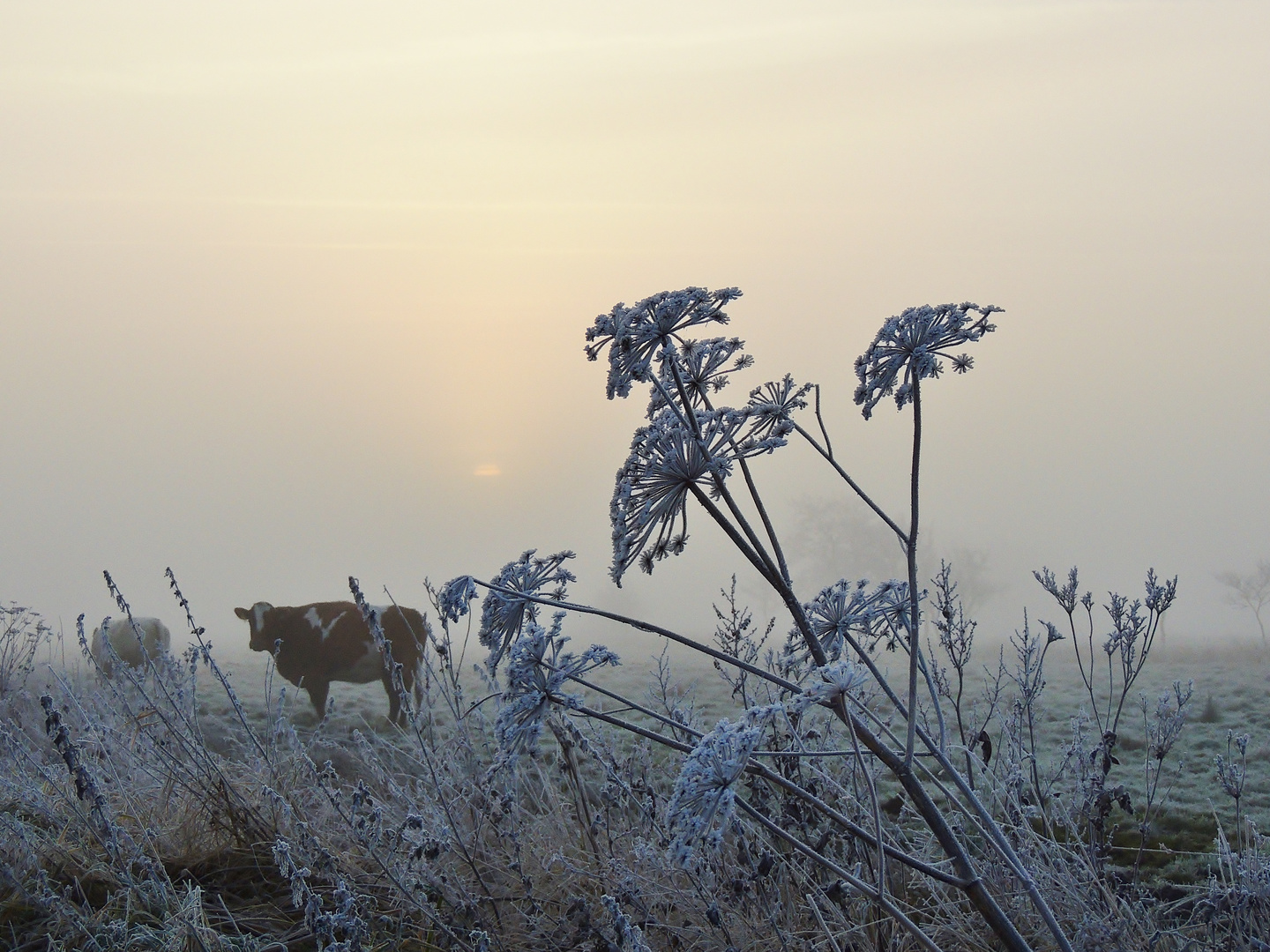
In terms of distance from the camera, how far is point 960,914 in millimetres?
3928

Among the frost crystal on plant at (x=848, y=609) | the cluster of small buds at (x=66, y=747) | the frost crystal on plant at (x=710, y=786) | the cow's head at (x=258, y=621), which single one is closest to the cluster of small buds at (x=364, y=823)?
the cluster of small buds at (x=66, y=747)

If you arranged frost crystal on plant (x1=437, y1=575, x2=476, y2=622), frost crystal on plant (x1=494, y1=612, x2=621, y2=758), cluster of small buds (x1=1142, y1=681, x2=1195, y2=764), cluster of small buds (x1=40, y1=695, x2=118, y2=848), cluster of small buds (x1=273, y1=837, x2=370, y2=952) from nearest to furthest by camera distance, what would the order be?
frost crystal on plant (x1=494, y1=612, x2=621, y2=758), frost crystal on plant (x1=437, y1=575, x2=476, y2=622), cluster of small buds (x1=273, y1=837, x2=370, y2=952), cluster of small buds (x1=40, y1=695, x2=118, y2=848), cluster of small buds (x1=1142, y1=681, x2=1195, y2=764)

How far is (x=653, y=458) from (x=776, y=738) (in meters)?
2.71

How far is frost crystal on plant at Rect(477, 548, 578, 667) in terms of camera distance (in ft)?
7.85

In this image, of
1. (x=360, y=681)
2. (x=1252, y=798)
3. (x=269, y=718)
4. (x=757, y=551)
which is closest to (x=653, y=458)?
(x=757, y=551)

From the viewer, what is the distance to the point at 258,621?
11594 mm

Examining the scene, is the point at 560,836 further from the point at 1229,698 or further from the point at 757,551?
the point at 1229,698

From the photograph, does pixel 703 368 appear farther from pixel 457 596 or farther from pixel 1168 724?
pixel 1168 724

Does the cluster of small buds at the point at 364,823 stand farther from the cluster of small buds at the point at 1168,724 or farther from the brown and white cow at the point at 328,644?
the brown and white cow at the point at 328,644

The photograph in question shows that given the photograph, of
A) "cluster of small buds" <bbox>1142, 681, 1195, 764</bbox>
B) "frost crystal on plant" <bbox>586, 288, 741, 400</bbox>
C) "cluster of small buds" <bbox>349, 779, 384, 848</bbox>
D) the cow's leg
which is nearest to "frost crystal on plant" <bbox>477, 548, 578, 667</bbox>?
"frost crystal on plant" <bbox>586, 288, 741, 400</bbox>

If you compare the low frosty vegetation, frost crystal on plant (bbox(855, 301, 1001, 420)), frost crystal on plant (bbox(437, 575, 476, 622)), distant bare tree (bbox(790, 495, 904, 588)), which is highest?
frost crystal on plant (bbox(855, 301, 1001, 420))

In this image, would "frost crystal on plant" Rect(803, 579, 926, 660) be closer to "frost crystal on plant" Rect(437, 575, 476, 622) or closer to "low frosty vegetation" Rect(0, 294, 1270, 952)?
"low frosty vegetation" Rect(0, 294, 1270, 952)

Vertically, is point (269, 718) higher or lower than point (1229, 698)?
higher

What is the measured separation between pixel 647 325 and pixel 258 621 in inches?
420
